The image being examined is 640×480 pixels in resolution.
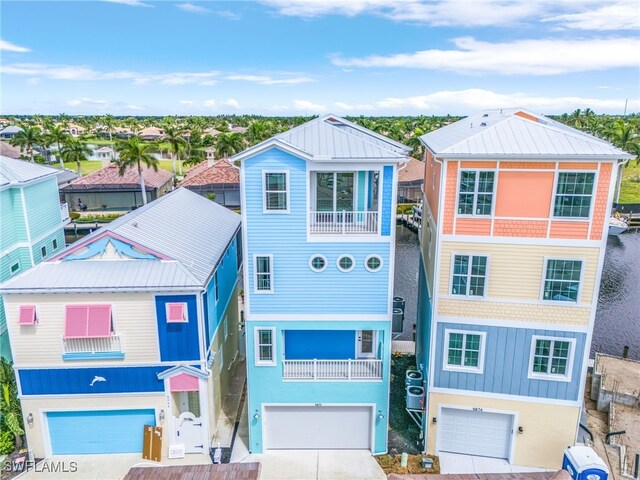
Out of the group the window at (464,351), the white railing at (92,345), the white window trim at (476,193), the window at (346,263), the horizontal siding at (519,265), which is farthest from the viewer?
the window at (464,351)

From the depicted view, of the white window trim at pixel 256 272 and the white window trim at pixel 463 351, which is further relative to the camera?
the white window trim at pixel 463 351

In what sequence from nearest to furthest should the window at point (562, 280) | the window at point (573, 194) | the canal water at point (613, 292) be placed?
the window at point (573, 194), the window at point (562, 280), the canal water at point (613, 292)

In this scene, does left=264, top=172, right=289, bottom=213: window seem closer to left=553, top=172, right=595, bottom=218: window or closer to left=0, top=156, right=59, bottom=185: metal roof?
left=553, top=172, right=595, bottom=218: window

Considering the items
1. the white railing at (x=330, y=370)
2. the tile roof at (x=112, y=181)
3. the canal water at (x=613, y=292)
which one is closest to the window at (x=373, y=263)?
the white railing at (x=330, y=370)

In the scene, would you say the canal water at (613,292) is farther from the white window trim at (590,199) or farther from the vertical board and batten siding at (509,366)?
the white window trim at (590,199)

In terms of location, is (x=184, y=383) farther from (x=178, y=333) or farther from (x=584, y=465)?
(x=584, y=465)

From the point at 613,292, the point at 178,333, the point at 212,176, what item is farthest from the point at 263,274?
the point at 212,176

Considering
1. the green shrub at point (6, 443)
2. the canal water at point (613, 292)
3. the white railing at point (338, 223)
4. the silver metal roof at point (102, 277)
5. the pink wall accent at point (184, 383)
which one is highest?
the white railing at point (338, 223)
